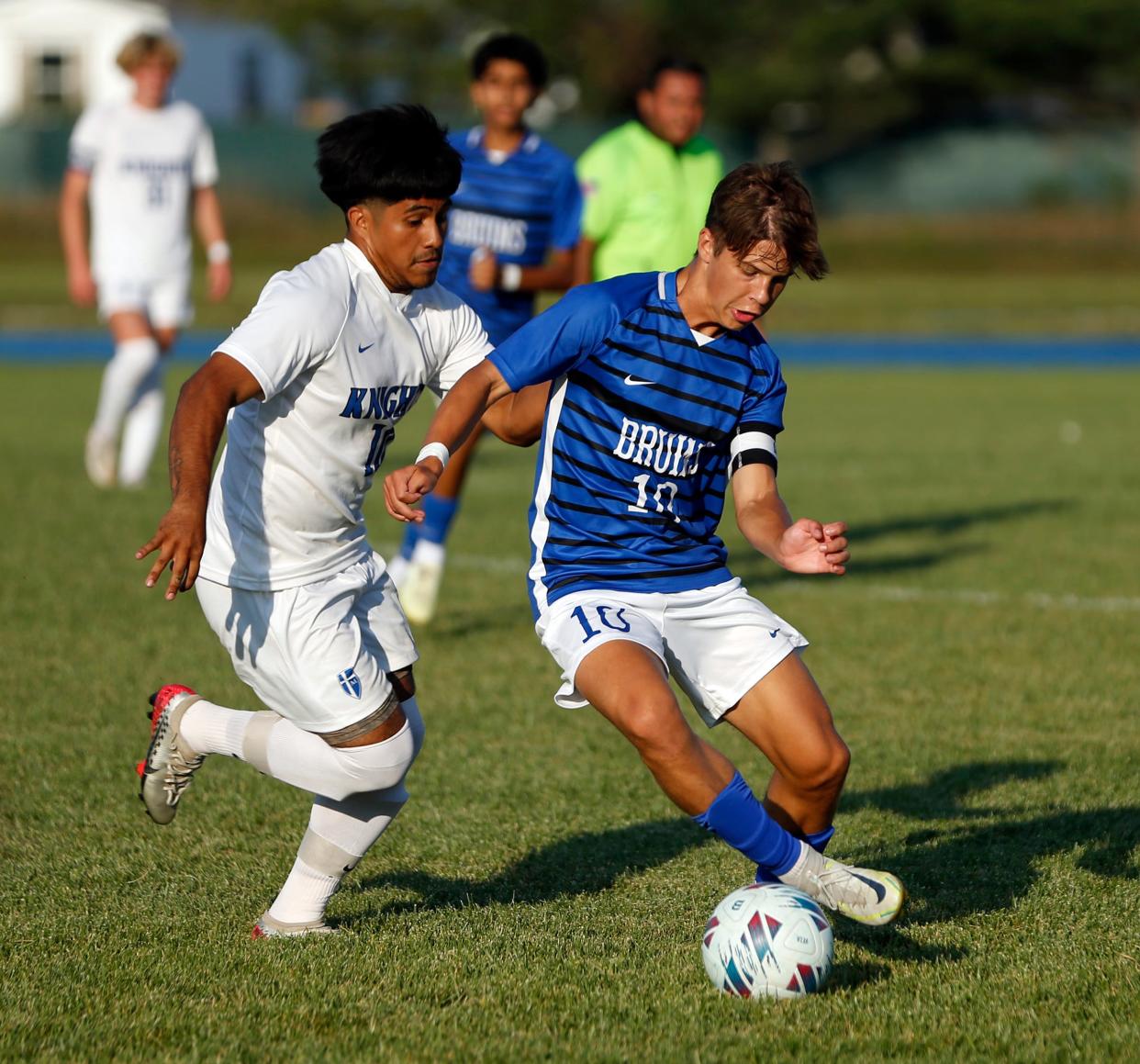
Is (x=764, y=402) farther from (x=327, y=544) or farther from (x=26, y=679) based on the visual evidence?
(x=26, y=679)

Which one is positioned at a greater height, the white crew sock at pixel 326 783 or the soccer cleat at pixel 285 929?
the white crew sock at pixel 326 783

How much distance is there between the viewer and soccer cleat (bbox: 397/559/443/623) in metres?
7.75

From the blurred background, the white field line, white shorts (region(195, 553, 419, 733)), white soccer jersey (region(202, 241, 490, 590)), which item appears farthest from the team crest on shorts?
the blurred background

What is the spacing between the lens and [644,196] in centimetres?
826

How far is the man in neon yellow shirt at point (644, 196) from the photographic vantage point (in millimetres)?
8242

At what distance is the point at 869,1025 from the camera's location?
11.4 feet

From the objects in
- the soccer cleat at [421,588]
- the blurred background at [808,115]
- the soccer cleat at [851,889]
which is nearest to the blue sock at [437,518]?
the soccer cleat at [421,588]

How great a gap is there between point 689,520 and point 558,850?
1.08m

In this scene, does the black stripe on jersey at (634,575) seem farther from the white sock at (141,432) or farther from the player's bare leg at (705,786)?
the white sock at (141,432)

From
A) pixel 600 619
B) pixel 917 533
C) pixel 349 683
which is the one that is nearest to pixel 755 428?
pixel 600 619

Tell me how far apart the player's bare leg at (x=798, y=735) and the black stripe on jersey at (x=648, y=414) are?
1.91 ft

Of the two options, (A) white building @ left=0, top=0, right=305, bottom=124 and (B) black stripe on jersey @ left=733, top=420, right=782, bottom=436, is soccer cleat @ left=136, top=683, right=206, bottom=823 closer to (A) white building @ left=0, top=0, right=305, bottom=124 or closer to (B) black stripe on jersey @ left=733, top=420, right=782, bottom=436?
(B) black stripe on jersey @ left=733, top=420, right=782, bottom=436

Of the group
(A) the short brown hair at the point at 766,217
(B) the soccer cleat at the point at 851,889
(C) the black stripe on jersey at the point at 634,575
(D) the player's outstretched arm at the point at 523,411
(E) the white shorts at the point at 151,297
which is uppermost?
(A) the short brown hair at the point at 766,217

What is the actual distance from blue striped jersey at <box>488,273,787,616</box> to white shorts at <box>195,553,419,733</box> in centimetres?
41
